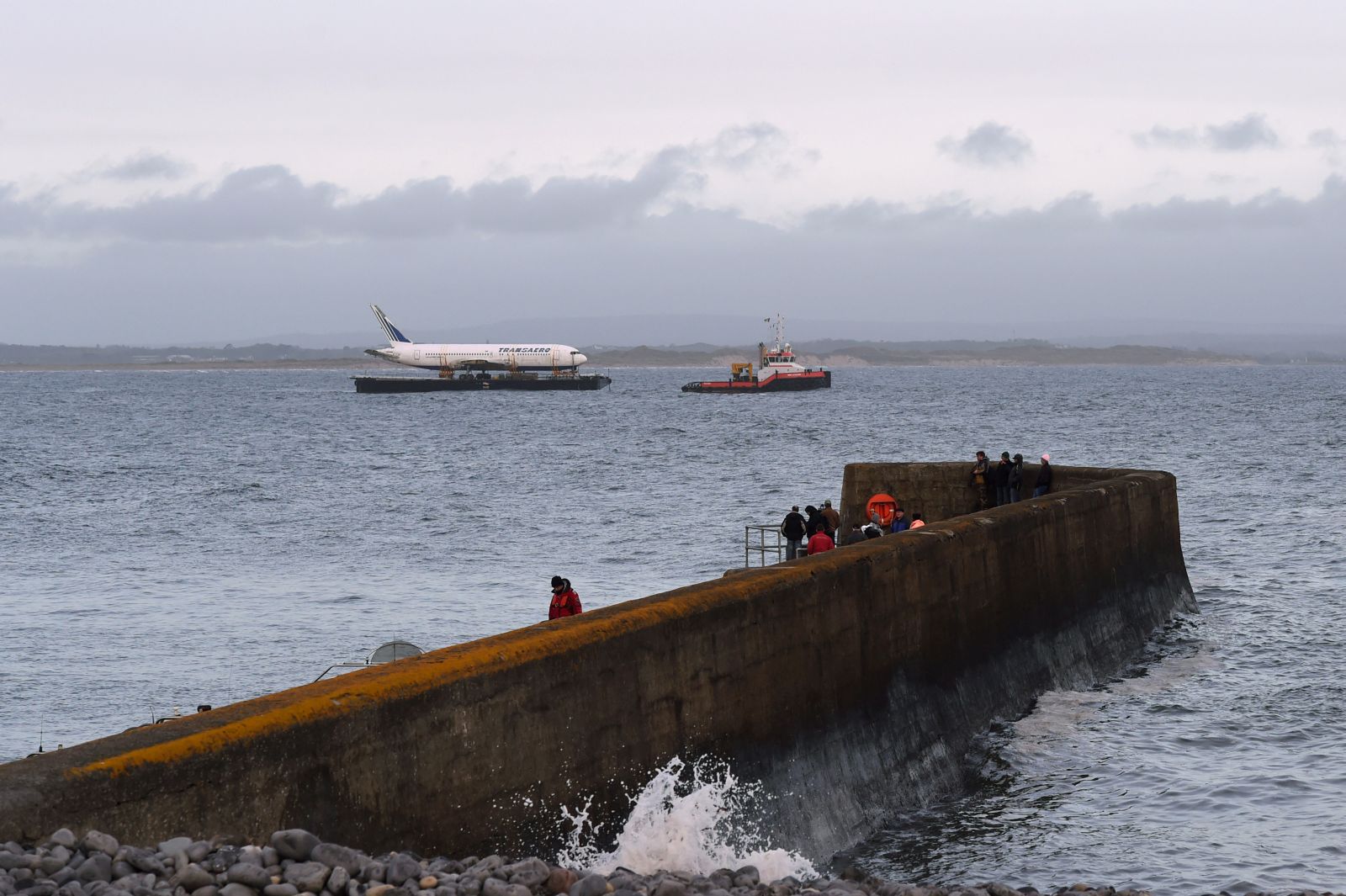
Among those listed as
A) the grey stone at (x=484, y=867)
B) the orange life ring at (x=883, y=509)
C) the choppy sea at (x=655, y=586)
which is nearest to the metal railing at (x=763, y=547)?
the orange life ring at (x=883, y=509)

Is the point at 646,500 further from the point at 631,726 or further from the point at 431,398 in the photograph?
the point at 431,398

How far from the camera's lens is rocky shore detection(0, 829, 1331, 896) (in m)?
6.05

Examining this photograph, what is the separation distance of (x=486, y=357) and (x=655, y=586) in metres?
142

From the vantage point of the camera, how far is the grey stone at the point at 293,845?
655 centimetres

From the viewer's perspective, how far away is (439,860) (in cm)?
708

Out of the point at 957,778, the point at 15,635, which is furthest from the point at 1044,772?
the point at 15,635

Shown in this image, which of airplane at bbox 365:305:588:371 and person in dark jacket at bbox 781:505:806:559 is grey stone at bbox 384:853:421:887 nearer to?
person in dark jacket at bbox 781:505:806:559

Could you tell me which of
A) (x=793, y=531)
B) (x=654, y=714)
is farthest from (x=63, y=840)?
(x=793, y=531)

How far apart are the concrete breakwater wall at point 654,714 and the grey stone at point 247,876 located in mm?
884

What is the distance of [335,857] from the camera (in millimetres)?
6562

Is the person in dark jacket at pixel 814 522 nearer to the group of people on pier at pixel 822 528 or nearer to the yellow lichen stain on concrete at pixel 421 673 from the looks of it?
the group of people on pier at pixel 822 528

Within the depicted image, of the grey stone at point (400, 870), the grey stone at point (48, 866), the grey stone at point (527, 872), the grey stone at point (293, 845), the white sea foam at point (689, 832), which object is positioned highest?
the grey stone at point (48, 866)

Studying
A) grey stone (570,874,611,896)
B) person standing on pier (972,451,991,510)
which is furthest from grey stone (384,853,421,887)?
person standing on pier (972,451,991,510)

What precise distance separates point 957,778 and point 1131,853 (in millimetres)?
2089
